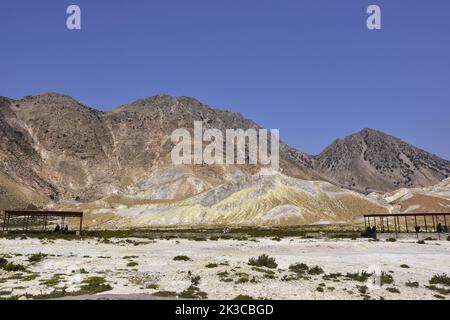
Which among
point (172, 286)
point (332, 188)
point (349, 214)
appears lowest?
point (172, 286)

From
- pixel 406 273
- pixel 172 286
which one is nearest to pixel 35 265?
pixel 172 286

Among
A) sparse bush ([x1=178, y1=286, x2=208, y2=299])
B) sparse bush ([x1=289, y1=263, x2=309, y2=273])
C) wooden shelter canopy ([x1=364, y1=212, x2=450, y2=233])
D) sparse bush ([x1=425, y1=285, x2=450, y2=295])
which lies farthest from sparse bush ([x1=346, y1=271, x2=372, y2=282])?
wooden shelter canopy ([x1=364, y1=212, x2=450, y2=233])

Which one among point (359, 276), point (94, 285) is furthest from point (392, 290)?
point (94, 285)

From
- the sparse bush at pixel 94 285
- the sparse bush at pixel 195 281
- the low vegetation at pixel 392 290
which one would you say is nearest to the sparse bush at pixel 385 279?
the low vegetation at pixel 392 290

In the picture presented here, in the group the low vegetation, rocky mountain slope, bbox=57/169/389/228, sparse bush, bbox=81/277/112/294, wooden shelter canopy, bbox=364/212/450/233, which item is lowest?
the low vegetation

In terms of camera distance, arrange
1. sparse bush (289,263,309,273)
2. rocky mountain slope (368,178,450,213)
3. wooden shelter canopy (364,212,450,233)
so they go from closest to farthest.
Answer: sparse bush (289,263,309,273) < wooden shelter canopy (364,212,450,233) < rocky mountain slope (368,178,450,213)

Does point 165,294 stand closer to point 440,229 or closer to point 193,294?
point 193,294

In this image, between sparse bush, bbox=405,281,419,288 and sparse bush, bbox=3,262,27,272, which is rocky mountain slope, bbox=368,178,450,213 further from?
sparse bush, bbox=3,262,27,272

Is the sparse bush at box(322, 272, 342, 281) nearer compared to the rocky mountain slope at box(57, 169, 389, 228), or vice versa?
the sparse bush at box(322, 272, 342, 281)

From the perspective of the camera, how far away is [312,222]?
136250 millimetres

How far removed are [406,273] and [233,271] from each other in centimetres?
1257
